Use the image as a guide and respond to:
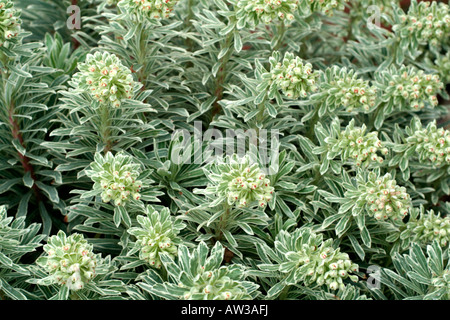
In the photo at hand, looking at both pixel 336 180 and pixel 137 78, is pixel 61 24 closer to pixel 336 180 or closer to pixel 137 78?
pixel 137 78

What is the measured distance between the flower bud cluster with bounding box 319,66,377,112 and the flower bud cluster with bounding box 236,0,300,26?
299 mm

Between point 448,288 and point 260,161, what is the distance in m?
0.73

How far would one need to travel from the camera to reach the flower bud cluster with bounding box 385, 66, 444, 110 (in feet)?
7.07

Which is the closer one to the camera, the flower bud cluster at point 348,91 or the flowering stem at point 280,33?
the flower bud cluster at point 348,91

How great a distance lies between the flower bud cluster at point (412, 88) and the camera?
2154 mm

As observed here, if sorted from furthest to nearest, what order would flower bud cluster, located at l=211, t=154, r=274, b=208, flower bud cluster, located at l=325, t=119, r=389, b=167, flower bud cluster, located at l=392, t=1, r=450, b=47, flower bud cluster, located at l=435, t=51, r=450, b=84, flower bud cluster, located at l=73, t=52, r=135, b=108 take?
flower bud cluster, located at l=435, t=51, r=450, b=84 < flower bud cluster, located at l=392, t=1, r=450, b=47 < flower bud cluster, located at l=325, t=119, r=389, b=167 < flower bud cluster, located at l=73, t=52, r=135, b=108 < flower bud cluster, located at l=211, t=154, r=274, b=208

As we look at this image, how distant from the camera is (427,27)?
7.42 feet

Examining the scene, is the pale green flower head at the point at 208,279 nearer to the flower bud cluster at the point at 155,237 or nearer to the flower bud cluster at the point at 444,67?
the flower bud cluster at the point at 155,237

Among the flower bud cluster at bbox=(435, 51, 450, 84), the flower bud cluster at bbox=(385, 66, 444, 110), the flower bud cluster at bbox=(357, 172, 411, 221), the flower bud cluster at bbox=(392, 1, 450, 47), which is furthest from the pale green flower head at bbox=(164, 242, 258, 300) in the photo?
the flower bud cluster at bbox=(435, 51, 450, 84)

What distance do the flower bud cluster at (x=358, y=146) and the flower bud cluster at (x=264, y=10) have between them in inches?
17.7

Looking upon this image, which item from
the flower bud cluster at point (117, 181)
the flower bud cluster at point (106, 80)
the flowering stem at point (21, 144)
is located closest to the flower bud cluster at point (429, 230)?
the flower bud cluster at point (117, 181)

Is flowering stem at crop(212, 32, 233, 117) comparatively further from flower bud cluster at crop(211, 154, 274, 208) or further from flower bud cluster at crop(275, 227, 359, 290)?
flower bud cluster at crop(275, 227, 359, 290)

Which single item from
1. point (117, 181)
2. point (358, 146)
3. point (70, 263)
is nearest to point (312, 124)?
point (358, 146)

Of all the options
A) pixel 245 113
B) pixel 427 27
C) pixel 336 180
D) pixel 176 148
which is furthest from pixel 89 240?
pixel 427 27
